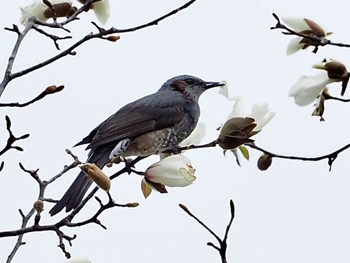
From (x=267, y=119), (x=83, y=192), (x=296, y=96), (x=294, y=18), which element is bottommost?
(x=83, y=192)

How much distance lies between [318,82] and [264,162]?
53 cm

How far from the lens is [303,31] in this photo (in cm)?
231

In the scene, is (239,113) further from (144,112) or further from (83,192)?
(144,112)

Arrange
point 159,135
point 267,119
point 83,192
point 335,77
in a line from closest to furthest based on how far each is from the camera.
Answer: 1. point 335,77
2. point 267,119
3. point 83,192
4. point 159,135

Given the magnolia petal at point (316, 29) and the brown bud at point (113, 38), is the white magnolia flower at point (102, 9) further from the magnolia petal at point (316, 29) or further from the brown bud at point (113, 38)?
the magnolia petal at point (316, 29)

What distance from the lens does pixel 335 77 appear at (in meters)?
2.16

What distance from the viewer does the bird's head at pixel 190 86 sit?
4.85m

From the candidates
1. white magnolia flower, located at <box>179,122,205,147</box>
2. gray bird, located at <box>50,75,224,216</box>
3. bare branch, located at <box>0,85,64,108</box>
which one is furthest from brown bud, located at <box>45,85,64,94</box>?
gray bird, located at <box>50,75,224,216</box>

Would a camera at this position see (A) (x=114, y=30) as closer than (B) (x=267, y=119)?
Yes

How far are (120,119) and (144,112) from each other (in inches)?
9.6

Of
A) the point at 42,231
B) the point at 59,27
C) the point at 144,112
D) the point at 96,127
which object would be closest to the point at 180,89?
the point at 144,112

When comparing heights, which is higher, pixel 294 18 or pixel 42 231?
pixel 294 18

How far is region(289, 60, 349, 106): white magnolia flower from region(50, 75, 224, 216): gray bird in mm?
1438

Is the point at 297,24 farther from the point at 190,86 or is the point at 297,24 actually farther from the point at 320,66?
the point at 190,86
